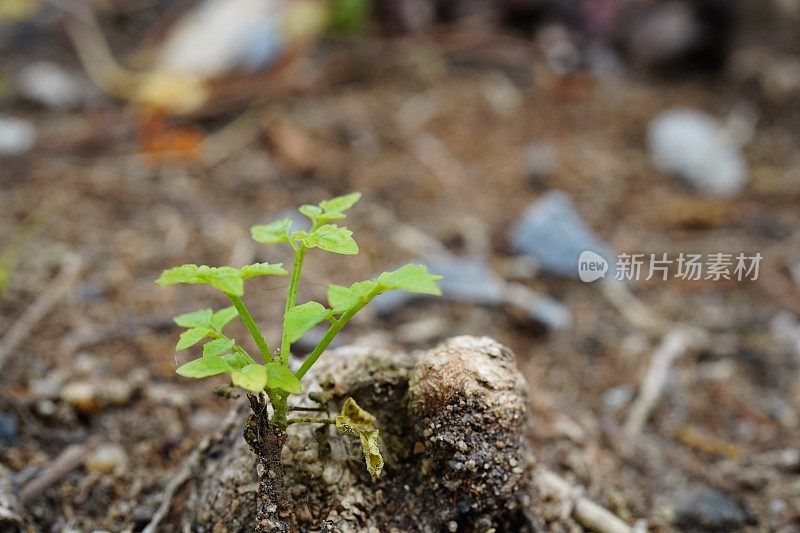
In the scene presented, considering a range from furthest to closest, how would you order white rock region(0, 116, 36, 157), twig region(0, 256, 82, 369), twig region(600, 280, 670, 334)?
white rock region(0, 116, 36, 157), twig region(600, 280, 670, 334), twig region(0, 256, 82, 369)

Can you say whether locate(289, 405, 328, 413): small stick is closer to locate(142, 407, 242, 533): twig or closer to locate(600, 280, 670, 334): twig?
locate(142, 407, 242, 533): twig

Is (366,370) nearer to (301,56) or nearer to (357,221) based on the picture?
(357,221)

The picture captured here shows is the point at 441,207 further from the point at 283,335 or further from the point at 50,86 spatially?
the point at 50,86

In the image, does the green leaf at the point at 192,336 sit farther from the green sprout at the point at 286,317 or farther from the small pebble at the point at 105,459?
the small pebble at the point at 105,459

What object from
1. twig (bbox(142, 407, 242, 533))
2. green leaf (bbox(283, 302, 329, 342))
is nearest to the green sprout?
green leaf (bbox(283, 302, 329, 342))

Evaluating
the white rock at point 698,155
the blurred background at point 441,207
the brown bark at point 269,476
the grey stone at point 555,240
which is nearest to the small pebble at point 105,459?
the blurred background at point 441,207

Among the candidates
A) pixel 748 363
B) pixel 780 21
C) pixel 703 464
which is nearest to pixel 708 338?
pixel 748 363

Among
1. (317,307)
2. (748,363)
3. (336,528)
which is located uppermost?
(317,307)
